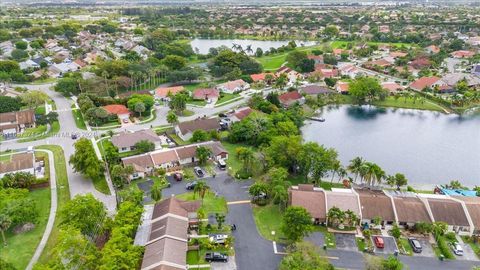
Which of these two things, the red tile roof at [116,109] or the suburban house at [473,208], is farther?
the red tile roof at [116,109]

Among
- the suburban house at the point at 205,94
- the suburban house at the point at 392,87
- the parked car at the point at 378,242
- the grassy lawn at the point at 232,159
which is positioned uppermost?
the suburban house at the point at 392,87

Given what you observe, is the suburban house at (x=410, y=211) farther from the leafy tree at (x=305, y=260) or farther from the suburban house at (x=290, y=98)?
the suburban house at (x=290, y=98)

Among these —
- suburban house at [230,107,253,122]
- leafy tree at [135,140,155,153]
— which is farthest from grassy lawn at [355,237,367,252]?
suburban house at [230,107,253,122]

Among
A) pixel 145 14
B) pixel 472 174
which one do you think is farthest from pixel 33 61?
pixel 145 14

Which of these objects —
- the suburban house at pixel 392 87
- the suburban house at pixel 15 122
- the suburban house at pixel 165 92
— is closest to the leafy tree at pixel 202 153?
Result: the suburban house at pixel 165 92

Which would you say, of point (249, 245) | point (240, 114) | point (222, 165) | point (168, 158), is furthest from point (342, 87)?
point (249, 245)

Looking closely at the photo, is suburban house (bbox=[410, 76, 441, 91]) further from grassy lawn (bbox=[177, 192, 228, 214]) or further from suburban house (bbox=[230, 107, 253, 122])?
grassy lawn (bbox=[177, 192, 228, 214])

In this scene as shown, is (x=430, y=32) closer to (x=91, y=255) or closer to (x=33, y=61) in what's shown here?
(x=33, y=61)
